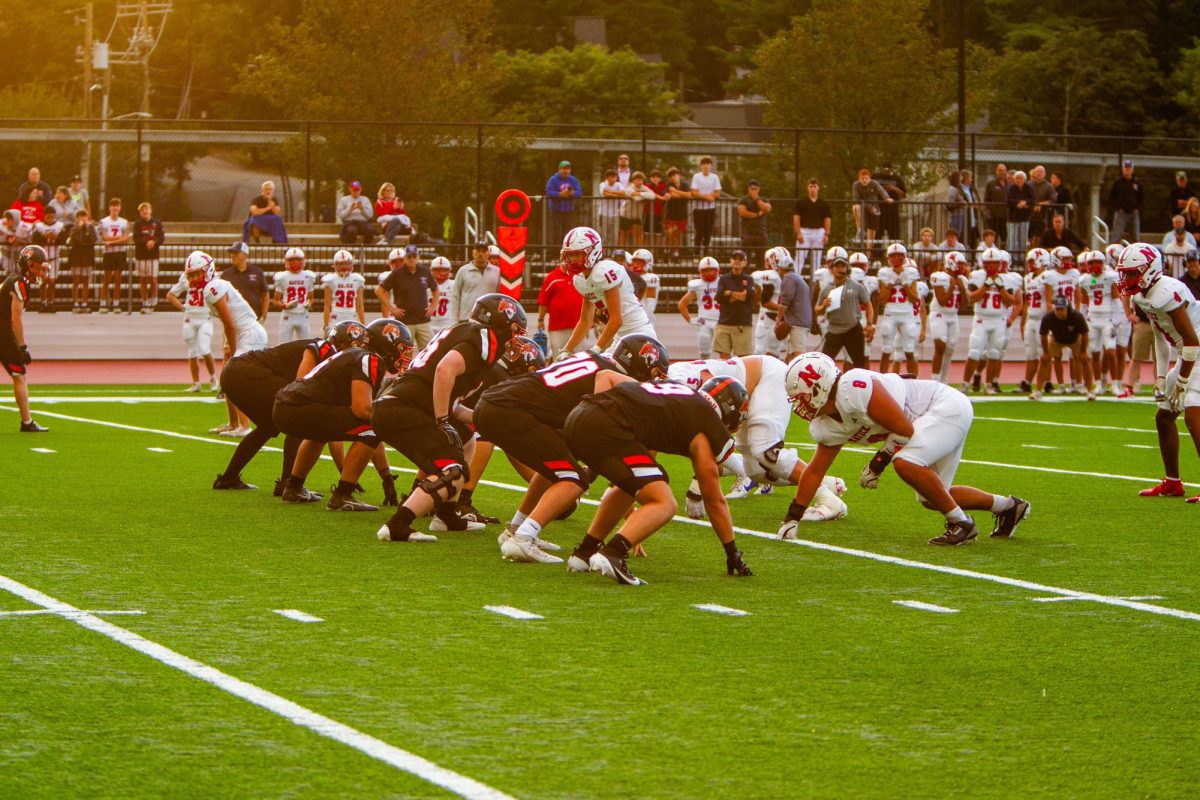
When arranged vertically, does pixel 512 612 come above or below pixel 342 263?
below

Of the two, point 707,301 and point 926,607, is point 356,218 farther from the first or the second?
point 926,607

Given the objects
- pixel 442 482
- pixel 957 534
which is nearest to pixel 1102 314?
pixel 957 534

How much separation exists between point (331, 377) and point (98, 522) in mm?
1731

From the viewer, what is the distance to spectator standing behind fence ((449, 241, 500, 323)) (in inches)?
817

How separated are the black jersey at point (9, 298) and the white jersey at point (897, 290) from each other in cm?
1152

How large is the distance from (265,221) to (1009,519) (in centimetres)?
2105

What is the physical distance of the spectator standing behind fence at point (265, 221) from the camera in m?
29.9

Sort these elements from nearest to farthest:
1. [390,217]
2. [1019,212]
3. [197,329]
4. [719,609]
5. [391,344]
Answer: [719,609]
[391,344]
[197,329]
[390,217]
[1019,212]

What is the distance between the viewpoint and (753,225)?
1158 inches

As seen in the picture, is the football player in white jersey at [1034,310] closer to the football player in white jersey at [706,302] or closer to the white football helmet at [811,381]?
the football player in white jersey at [706,302]

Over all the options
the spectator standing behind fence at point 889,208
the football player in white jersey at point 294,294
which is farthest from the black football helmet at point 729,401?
the spectator standing behind fence at point 889,208

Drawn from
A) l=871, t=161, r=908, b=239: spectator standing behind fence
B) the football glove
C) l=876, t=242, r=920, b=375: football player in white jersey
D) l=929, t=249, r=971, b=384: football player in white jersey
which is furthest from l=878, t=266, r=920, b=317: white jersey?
the football glove

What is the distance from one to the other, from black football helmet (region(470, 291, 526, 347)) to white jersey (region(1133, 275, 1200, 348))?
481 cm

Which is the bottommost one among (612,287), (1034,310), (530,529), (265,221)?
(530,529)
